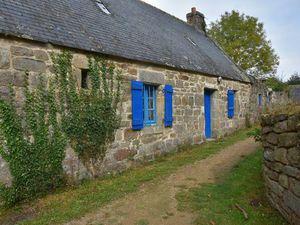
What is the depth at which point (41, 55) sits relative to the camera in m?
5.59

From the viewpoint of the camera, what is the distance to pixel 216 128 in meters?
12.3

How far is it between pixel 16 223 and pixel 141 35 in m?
6.68

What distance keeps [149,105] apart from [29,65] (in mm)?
3823

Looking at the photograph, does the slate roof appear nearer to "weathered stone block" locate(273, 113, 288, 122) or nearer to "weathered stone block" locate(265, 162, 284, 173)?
"weathered stone block" locate(273, 113, 288, 122)

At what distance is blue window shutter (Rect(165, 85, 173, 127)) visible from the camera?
8.79 m

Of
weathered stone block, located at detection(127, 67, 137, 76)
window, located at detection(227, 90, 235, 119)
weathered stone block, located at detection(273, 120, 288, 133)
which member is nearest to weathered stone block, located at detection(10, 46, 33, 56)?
weathered stone block, located at detection(127, 67, 137, 76)

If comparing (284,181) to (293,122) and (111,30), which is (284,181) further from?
(111,30)

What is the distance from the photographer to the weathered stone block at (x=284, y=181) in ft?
13.0

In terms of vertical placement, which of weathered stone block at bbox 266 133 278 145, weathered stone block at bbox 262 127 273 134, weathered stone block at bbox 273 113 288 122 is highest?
weathered stone block at bbox 273 113 288 122

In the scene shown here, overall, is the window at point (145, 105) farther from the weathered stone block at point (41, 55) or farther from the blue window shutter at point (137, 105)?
the weathered stone block at point (41, 55)

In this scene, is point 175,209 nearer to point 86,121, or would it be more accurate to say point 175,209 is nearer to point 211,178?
point 211,178

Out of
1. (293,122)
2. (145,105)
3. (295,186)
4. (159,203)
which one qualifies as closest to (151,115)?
Answer: (145,105)

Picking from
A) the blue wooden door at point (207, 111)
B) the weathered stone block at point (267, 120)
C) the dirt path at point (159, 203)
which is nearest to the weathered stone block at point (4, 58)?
the dirt path at point (159, 203)

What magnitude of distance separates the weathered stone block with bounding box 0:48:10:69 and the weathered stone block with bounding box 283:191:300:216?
16.0ft
